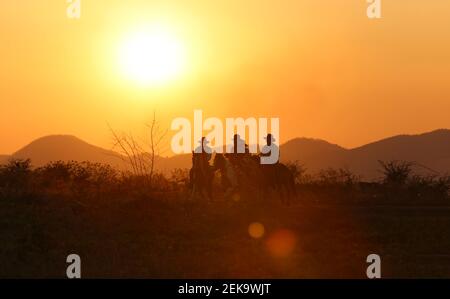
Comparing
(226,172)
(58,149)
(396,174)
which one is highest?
(58,149)

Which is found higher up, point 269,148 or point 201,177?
point 269,148

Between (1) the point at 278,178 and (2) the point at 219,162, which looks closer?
(2) the point at 219,162

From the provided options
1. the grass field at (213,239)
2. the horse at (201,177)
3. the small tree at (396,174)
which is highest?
the small tree at (396,174)

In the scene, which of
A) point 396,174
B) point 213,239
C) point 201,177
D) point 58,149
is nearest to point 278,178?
point 201,177

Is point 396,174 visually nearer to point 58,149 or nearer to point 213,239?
point 213,239

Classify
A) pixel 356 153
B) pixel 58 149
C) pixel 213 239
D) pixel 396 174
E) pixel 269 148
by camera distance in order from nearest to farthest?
pixel 213 239, pixel 269 148, pixel 396 174, pixel 356 153, pixel 58 149

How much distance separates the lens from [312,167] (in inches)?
4983

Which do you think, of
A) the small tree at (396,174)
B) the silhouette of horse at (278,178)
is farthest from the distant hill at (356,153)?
the silhouette of horse at (278,178)

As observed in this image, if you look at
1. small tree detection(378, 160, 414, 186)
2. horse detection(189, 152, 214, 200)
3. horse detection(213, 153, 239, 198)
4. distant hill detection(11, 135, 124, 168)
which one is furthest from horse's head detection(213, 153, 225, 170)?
distant hill detection(11, 135, 124, 168)

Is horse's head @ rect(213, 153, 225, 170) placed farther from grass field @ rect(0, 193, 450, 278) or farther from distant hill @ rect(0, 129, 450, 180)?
distant hill @ rect(0, 129, 450, 180)

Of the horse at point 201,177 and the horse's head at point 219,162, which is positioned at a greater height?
the horse's head at point 219,162

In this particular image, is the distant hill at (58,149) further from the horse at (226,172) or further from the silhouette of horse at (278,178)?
the silhouette of horse at (278,178)

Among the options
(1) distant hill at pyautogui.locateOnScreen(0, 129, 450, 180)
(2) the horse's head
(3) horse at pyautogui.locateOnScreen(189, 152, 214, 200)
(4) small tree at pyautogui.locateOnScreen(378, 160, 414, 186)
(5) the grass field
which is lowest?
(5) the grass field

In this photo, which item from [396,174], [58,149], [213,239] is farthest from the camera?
[58,149]
